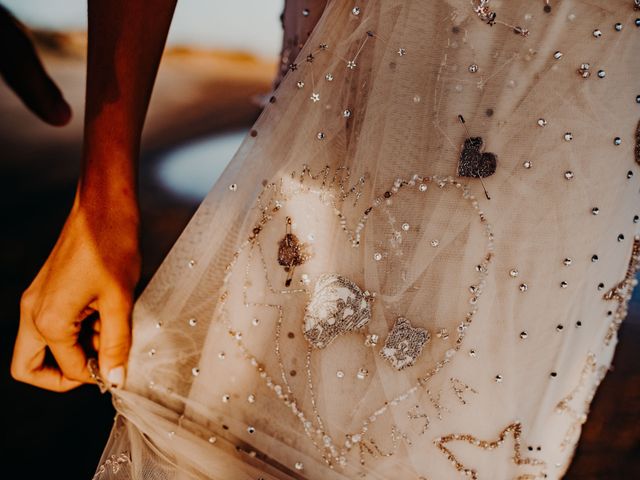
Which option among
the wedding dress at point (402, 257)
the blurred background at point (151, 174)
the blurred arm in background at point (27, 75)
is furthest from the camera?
the blurred arm in background at point (27, 75)

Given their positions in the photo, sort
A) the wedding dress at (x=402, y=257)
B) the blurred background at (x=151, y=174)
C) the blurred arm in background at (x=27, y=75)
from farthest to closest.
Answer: the blurred arm in background at (x=27, y=75) < the blurred background at (x=151, y=174) < the wedding dress at (x=402, y=257)

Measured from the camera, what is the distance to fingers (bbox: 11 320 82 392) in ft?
1.43

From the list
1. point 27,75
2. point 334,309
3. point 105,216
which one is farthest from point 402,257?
point 27,75

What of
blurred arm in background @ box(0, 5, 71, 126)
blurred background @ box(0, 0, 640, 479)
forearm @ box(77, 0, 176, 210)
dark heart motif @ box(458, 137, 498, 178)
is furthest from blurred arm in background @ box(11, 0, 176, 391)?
blurred arm in background @ box(0, 5, 71, 126)

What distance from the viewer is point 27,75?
1640 mm

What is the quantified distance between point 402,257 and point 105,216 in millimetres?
268

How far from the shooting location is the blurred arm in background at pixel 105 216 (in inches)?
15.7

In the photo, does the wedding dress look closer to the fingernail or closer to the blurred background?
the fingernail

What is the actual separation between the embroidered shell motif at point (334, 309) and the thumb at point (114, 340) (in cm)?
17

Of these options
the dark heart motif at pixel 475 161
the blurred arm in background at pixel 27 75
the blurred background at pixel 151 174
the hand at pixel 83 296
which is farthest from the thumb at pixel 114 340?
the blurred arm in background at pixel 27 75

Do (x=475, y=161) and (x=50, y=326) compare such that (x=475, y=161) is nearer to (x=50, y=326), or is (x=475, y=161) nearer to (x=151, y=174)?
(x=50, y=326)

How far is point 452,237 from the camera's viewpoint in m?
0.39

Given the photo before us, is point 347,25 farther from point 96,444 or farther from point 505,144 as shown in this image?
point 96,444

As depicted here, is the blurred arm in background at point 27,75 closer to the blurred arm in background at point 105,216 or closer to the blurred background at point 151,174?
the blurred background at point 151,174
